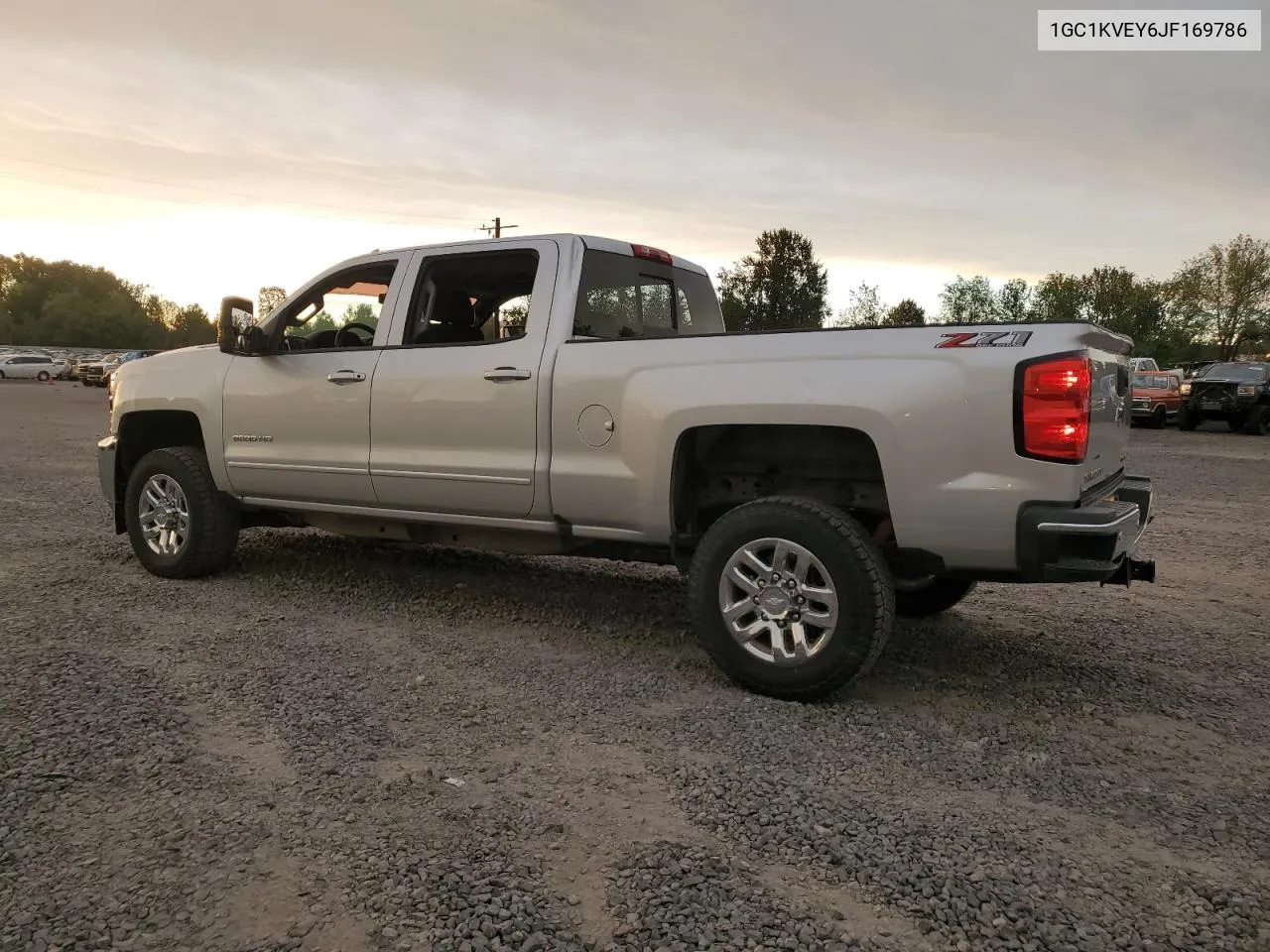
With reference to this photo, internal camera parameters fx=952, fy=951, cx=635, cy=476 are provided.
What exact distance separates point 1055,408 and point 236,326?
4531 millimetres

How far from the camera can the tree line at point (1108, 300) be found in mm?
61969

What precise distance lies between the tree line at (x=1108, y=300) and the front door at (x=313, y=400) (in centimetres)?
5513

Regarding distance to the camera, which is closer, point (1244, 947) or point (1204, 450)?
point (1244, 947)

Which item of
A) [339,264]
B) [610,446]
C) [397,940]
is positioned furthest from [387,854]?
[339,264]

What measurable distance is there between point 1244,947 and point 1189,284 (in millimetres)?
72198

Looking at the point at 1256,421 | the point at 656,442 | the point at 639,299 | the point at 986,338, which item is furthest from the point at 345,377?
the point at 1256,421

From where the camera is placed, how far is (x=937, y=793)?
128 inches

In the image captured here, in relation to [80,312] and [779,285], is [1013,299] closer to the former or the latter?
[779,285]

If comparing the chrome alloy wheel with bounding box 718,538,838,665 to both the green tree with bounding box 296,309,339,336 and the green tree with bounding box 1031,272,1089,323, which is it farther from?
the green tree with bounding box 1031,272,1089,323

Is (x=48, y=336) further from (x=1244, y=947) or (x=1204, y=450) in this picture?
(x=1244, y=947)

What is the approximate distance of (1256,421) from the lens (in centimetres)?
2312

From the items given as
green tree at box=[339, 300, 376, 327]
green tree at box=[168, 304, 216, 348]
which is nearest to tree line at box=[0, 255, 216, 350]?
green tree at box=[168, 304, 216, 348]

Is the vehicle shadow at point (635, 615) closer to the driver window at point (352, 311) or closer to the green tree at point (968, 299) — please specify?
the driver window at point (352, 311)

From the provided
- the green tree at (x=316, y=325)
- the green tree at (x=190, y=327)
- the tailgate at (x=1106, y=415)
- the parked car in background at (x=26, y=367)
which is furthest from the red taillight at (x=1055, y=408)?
the green tree at (x=190, y=327)
